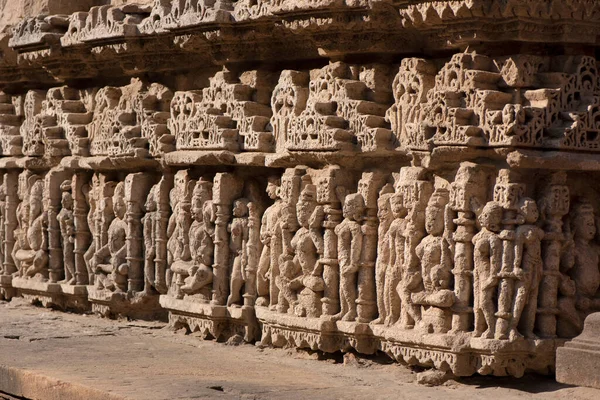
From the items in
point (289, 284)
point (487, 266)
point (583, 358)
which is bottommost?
point (583, 358)

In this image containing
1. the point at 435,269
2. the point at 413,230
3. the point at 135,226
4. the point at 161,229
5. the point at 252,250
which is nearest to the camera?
the point at 435,269

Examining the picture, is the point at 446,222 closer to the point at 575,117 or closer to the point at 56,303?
the point at 575,117

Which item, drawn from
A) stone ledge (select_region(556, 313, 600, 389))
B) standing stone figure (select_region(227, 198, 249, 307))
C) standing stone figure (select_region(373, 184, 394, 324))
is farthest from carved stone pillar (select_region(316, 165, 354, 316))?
stone ledge (select_region(556, 313, 600, 389))

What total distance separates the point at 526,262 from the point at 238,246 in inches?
95.3

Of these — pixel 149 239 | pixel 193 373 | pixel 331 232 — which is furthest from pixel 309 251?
pixel 149 239

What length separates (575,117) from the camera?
24.1ft

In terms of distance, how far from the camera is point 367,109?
8234mm

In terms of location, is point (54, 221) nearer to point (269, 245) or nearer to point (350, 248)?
point (269, 245)

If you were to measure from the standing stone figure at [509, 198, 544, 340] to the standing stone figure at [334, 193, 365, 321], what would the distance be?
3.73 feet

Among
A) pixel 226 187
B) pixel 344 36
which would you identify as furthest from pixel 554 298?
pixel 226 187

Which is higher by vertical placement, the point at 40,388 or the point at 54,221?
the point at 54,221

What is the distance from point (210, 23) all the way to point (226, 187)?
104 centimetres

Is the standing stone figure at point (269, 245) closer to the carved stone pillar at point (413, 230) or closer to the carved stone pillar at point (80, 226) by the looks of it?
the carved stone pillar at point (413, 230)

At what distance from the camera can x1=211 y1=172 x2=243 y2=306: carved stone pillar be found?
30.2 ft
